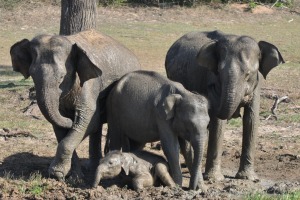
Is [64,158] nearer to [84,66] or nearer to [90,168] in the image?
[90,168]

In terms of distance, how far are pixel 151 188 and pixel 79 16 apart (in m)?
7.83

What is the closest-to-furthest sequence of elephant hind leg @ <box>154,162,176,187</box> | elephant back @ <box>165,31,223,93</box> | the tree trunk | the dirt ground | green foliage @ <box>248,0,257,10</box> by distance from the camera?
the dirt ground, elephant hind leg @ <box>154,162,176,187</box>, elephant back @ <box>165,31,223,93</box>, the tree trunk, green foliage @ <box>248,0,257,10</box>

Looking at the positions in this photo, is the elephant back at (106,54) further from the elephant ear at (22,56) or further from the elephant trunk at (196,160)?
the elephant trunk at (196,160)

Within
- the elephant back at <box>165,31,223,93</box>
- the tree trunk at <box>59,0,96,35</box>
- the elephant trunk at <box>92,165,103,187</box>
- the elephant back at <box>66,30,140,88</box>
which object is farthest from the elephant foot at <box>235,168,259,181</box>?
the tree trunk at <box>59,0,96,35</box>

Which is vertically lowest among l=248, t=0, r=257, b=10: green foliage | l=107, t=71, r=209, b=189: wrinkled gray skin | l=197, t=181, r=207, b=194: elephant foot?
l=248, t=0, r=257, b=10: green foliage

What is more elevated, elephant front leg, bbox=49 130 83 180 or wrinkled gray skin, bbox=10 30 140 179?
wrinkled gray skin, bbox=10 30 140 179

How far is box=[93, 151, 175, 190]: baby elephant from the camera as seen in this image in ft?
29.4

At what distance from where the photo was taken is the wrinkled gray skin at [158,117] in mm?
8953

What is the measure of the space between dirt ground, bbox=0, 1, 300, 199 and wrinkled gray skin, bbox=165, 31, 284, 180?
0.45 m

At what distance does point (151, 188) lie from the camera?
9094 mm

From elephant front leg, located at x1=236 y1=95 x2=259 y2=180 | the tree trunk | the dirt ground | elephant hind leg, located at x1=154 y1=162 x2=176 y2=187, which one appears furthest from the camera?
the tree trunk

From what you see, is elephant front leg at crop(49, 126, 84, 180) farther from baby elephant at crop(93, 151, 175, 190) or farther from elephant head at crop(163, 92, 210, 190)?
elephant head at crop(163, 92, 210, 190)

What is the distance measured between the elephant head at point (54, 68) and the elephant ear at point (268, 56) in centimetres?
202

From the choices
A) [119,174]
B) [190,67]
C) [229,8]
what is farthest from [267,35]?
[119,174]
